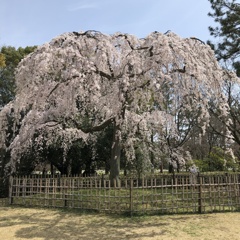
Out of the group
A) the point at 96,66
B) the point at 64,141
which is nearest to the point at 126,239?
the point at 96,66

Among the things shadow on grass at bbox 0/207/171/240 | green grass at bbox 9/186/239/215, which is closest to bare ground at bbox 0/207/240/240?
shadow on grass at bbox 0/207/171/240

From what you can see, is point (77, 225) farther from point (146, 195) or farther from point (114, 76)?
point (114, 76)

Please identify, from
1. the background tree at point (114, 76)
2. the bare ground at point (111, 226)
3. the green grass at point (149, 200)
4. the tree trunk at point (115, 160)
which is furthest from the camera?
the tree trunk at point (115, 160)

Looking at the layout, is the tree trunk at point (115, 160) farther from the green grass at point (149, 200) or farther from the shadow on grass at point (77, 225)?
the shadow on grass at point (77, 225)

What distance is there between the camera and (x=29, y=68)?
915 cm

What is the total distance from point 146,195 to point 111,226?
5.93 feet

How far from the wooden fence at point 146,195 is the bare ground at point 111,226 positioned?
1.37ft

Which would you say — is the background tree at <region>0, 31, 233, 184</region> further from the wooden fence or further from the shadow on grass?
the shadow on grass

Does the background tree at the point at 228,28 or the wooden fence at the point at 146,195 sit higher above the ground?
the background tree at the point at 228,28

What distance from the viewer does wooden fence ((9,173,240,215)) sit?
8445 millimetres

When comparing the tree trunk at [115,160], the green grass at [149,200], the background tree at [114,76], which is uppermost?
the background tree at [114,76]

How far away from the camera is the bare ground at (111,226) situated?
20.5 feet

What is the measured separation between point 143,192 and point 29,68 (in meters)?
5.37

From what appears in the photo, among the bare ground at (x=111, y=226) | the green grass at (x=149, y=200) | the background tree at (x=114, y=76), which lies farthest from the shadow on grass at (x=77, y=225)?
the background tree at (x=114, y=76)
